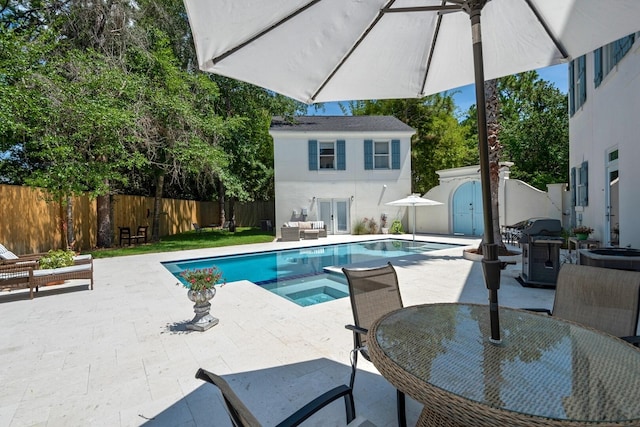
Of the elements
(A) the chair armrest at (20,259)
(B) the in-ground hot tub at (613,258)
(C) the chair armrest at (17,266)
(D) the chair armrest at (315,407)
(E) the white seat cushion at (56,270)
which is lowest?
(E) the white seat cushion at (56,270)

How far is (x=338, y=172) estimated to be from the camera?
16344mm

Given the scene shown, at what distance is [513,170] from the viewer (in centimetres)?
1895

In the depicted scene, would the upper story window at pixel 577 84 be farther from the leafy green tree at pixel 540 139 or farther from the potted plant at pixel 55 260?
the potted plant at pixel 55 260

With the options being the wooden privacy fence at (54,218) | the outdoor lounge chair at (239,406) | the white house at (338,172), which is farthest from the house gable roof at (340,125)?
the outdoor lounge chair at (239,406)

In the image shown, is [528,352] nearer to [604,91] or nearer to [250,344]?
[250,344]

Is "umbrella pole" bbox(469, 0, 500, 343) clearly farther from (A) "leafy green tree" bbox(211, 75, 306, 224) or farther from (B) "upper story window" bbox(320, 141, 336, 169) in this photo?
(A) "leafy green tree" bbox(211, 75, 306, 224)

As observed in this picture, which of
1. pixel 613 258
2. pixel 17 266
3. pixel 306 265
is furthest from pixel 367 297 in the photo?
pixel 306 265

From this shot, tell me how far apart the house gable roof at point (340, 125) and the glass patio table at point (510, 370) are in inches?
590

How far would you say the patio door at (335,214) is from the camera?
16406 mm

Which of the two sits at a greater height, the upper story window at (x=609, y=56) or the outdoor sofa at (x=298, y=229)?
the upper story window at (x=609, y=56)

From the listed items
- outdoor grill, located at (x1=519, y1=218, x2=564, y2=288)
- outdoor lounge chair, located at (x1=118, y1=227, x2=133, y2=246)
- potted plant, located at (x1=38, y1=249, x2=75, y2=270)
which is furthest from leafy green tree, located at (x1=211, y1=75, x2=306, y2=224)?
outdoor grill, located at (x1=519, y1=218, x2=564, y2=288)

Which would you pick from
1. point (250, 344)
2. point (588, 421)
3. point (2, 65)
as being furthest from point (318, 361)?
point (2, 65)

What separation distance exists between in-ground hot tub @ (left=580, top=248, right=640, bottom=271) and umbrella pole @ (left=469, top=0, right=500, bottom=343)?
3614 millimetres

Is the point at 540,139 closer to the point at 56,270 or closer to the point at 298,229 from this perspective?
the point at 298,229
